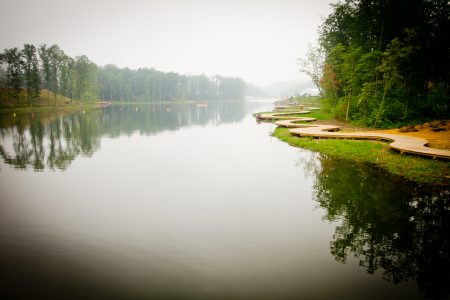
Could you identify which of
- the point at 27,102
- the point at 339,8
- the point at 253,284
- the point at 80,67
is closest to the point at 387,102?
the point at 339,8

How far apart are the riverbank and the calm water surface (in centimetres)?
100

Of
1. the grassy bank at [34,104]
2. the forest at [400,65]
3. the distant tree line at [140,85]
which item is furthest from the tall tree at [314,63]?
the distant tree line at [140,85]

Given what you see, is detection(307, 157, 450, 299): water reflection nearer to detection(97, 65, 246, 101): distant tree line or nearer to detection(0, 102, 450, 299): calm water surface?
detection(0, 102, 450, 299): calm water surface

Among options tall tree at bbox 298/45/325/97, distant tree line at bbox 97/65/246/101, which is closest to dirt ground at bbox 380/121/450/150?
tall tree at bbox 298/45/325/97

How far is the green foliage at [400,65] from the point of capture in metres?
25.2

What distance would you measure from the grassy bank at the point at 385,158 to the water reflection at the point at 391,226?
960 millimetres

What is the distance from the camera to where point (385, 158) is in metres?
14.9

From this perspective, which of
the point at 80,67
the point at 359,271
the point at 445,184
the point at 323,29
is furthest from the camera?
the point at 80,67

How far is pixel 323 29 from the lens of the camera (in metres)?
41.9

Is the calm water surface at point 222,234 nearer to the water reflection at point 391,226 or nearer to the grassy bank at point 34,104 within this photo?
the water reflection at point 391,226

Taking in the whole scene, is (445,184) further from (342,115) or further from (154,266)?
(342,115)

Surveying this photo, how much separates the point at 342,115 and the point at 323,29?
16.4m

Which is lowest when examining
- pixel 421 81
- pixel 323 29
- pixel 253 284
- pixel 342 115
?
pixel 253 284

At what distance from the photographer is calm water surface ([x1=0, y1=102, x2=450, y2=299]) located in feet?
18.5
